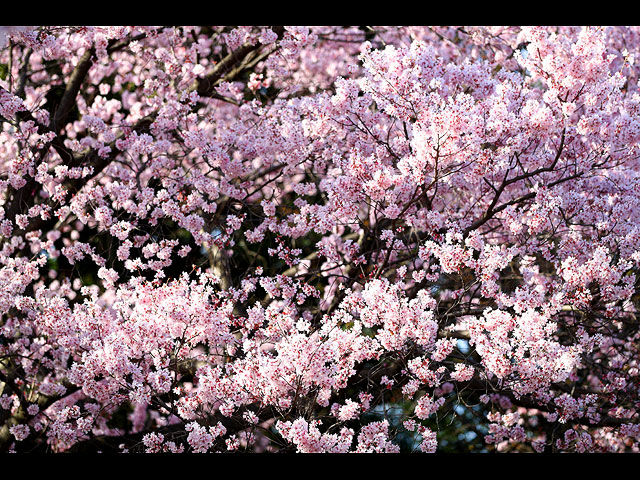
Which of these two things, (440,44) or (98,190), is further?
(440,44)

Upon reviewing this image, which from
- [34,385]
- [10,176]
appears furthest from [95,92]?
[34,385]

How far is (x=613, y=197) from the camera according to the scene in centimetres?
550

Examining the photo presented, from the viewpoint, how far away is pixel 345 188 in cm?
500

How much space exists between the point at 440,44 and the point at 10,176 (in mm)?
5260

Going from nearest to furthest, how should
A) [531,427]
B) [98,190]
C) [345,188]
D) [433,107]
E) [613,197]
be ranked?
[433,107] < [345,188] < [613,197] < [98,190] < [531,427]

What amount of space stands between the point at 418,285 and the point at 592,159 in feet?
5.78

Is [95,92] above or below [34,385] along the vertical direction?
above

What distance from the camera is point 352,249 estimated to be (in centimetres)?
573

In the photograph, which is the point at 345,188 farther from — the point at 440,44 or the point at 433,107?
the point at 440,44

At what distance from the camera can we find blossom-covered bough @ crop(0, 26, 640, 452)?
174 inches

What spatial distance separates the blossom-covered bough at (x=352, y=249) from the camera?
4.43m
